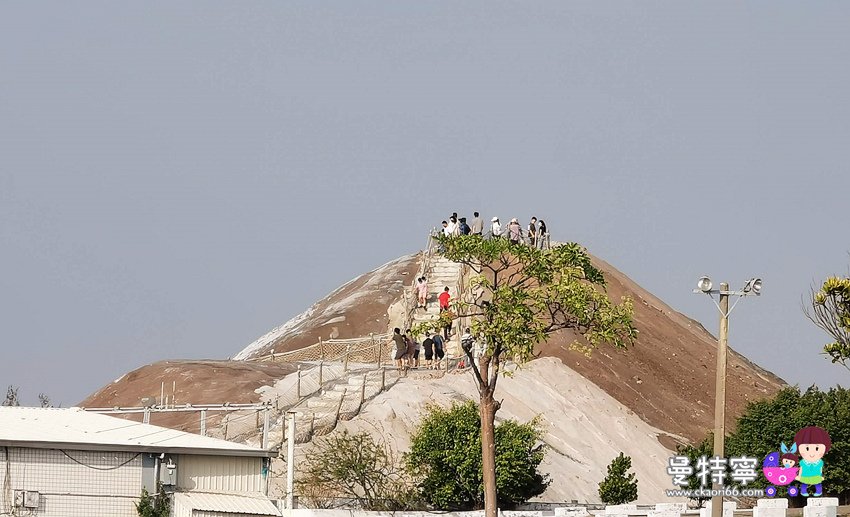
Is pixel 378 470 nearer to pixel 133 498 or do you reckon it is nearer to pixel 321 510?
pixel 321 510

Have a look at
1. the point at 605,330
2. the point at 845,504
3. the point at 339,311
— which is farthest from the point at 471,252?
the point at 339,311

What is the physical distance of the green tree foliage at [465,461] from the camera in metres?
40.7

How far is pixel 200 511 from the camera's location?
33688mm

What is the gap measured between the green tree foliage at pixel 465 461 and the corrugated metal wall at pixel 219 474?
6.98 meters

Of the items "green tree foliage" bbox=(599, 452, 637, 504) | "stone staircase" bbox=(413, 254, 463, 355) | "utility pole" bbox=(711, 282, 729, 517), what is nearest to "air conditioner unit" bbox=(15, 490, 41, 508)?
"utility pole" bbox=(711, 282, 729, 517)

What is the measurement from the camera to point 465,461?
40.7 metres

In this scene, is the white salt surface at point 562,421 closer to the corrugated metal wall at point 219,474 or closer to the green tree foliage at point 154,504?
the corrugated metal wall at point 219,474

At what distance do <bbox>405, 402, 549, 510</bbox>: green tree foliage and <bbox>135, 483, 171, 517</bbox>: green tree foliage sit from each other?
9.04 m

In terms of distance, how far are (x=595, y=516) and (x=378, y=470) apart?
654cm

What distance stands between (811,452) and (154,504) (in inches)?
628

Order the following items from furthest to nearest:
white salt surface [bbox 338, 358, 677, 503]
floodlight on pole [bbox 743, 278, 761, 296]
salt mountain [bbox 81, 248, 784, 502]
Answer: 1. salt mountain [bbox 81, 248, 784, 502]
2. white salt surface [bbox 338, 358, 677, 503]
3. floodlight on pole [bbox 743, 278, 761, 296]

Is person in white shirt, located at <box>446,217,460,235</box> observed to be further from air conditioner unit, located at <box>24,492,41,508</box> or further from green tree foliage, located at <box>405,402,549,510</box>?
air conditioner unit, located at <box>24,492,41,508</box>

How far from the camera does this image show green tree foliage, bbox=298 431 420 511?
40.1 metres

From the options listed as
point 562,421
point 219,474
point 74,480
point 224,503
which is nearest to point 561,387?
point 562,421
